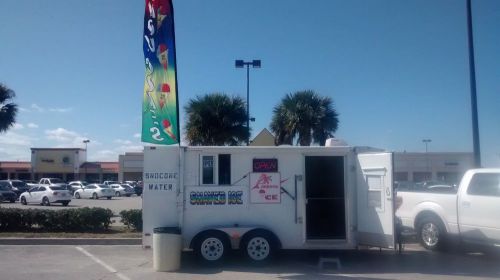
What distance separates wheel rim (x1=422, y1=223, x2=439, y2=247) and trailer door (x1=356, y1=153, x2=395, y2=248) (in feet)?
8.15

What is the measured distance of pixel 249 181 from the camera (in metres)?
11.1

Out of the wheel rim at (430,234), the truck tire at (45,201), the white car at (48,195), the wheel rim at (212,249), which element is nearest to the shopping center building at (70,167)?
the white car at (48,195)

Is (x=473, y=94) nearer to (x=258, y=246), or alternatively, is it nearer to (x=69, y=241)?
(x=258, y=246)

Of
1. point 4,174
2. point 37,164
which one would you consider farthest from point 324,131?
point 4,174

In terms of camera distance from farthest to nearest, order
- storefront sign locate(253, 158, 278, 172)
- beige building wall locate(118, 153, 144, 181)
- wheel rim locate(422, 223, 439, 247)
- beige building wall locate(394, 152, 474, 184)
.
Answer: beige building wall locate(118, 153, 144, 181) → beige building wall locate(394, 152, 474, 184) → wheel rim locate(422, 223, 439, 247) → storefront sign locate(253, 158, 278, 172)

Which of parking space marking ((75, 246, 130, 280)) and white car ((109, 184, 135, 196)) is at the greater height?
white car ((109, 184, 135, 196))

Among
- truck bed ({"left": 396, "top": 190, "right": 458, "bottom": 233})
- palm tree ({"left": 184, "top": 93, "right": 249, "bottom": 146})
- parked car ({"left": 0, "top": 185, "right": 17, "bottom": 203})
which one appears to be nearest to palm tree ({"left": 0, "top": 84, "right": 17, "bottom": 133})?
parked car ({"left": 0, "top": 185, "right": 17, "bottom": 203})

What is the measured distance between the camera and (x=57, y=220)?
14758 millimetres

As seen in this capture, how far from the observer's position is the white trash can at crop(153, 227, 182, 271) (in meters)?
10.2

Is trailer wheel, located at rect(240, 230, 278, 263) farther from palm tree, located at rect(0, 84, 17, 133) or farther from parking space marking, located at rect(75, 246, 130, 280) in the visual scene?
palm tree, located at rect(0, 84, 17, 133)

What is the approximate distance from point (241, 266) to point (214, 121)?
1287cm

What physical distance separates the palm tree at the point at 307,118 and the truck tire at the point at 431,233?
11379 millimetres

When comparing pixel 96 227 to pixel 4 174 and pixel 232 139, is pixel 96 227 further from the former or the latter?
pixel 4 174

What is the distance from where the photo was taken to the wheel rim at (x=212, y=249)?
35.1ft
